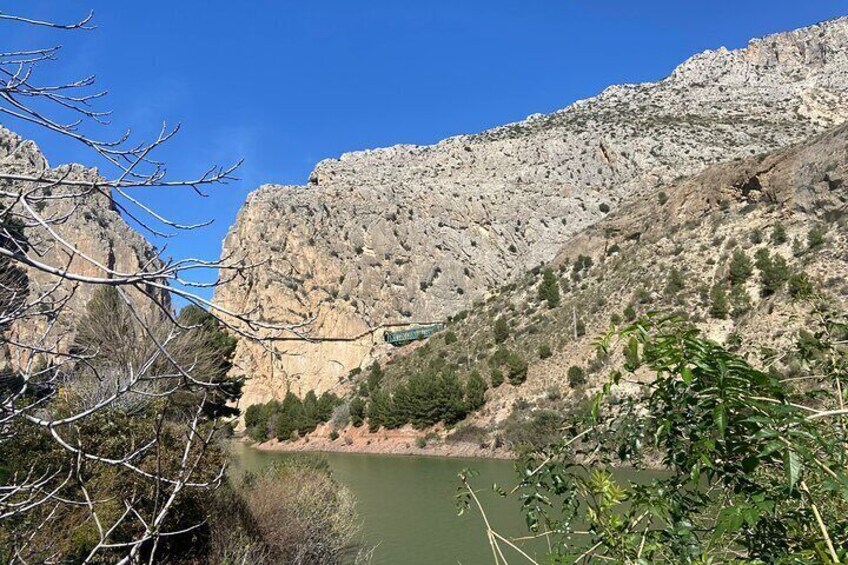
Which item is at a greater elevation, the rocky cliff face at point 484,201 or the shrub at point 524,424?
the rocky cliff face at point 484,201

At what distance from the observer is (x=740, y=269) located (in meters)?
33.8

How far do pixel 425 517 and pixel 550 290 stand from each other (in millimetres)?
29356

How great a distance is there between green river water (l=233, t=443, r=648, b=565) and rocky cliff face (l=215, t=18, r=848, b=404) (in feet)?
102

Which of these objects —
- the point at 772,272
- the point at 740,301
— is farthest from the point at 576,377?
the point at 772,272

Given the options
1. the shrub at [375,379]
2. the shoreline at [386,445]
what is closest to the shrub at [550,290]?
the shoreline at [386,445]

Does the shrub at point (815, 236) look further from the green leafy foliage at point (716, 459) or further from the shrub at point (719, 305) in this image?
the green leafy foliage at point (716, 459)

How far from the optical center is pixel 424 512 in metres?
17.9

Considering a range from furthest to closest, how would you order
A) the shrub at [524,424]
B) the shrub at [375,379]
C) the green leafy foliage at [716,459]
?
the shrub at [375,379] < the shrub at [524,424] < the green leafy foliage at [716,459]

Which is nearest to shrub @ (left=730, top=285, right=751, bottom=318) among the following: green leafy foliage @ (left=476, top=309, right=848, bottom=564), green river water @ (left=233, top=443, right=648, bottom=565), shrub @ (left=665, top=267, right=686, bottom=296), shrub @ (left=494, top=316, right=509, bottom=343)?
shrub @ (left=665, top=267, right=686, bottom=296)

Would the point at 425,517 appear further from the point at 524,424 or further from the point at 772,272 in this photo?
the point at 772,272

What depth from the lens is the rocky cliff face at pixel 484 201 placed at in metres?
60.1

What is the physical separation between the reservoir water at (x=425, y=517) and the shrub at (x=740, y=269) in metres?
17.3

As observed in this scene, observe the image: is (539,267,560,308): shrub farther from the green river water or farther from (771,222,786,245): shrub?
the green river water

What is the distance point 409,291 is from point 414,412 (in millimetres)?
23648
